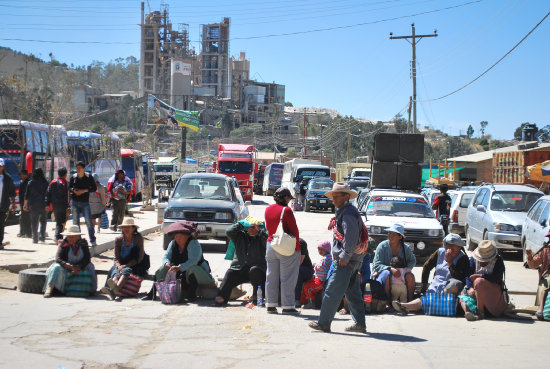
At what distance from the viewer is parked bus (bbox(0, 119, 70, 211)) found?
81.7ft

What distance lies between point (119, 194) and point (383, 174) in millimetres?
9842

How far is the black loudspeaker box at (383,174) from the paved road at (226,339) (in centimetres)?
1537

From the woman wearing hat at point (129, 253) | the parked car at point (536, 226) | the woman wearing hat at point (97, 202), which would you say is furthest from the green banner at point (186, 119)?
the woman wearing hat at point (129, 253)

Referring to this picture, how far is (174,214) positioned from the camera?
1688 centimetres

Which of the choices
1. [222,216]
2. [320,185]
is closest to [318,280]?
[222,216]

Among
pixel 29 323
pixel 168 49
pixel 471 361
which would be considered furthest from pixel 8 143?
pixel 168 49

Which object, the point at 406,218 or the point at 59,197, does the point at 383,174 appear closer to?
the point at 406,218

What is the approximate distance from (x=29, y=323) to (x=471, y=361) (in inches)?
201

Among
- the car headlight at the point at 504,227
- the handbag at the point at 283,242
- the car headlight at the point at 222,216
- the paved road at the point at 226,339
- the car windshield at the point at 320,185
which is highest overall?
the car windshield at the point at 320,185

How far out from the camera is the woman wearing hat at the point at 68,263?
10289 millimetres

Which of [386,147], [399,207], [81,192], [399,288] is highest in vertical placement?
[386,147]

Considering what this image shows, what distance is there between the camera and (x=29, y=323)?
8.34 meters

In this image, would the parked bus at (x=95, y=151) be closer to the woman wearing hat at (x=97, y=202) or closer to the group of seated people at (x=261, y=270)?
the woman wearing hat at (x=97, y=202)

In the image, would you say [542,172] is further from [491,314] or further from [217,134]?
[217,134]
